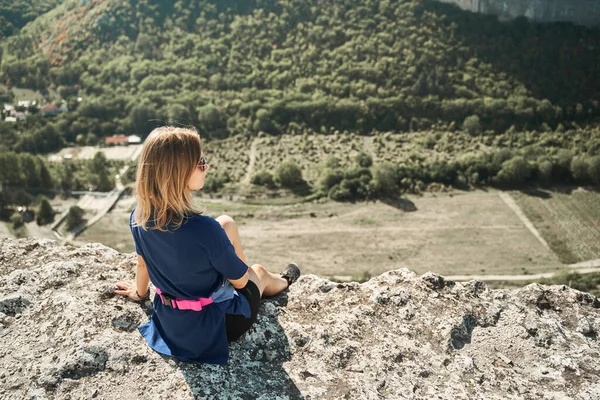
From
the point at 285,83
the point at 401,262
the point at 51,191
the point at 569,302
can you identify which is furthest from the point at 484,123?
the point at 569,302

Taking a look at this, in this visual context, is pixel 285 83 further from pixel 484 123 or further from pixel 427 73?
pixel 484 123

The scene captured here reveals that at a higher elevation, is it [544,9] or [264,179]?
[544,9]

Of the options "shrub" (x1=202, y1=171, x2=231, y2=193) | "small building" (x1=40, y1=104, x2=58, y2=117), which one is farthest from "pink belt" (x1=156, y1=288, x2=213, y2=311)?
"small building" (x1=40, y1=104, x2=58, y2=117)

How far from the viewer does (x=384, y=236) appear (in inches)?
1406

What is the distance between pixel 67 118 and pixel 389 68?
110 ft

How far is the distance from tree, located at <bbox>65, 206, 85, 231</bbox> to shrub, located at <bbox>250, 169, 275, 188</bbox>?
1287 centimetres

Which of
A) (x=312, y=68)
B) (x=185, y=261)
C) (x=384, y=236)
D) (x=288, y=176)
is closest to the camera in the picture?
(x=185, y=261)

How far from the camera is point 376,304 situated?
20.3ft

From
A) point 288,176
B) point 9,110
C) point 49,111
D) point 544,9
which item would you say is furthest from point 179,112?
point 544,9

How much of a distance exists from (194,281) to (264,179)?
38.7m

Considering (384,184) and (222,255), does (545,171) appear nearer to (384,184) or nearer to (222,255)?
(384,184)

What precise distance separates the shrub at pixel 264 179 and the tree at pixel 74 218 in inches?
507

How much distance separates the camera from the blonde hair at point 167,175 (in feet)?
15.6

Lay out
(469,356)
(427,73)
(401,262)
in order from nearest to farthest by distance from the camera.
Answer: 1. (469,356)
2. (401,262)
3. (427,73)
